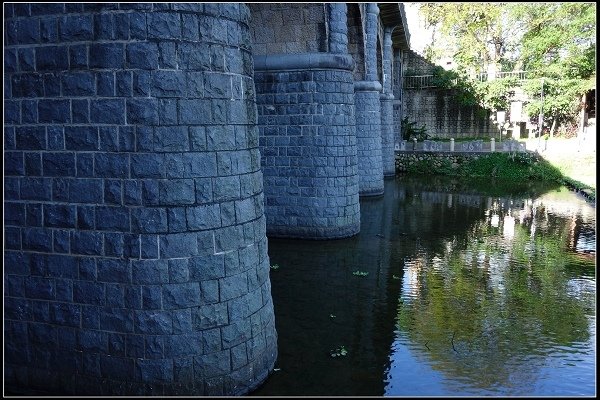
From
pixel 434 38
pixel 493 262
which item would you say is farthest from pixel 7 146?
pixel 434 38

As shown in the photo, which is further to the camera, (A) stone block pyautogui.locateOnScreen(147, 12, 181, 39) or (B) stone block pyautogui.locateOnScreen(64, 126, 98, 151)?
(B) stone block pyautogui.locateOnScreen(64, 126, 98, 151)

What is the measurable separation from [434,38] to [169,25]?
132ft

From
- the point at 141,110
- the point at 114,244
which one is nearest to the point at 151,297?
the point at 114,244

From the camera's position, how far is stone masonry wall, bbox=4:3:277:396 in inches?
186

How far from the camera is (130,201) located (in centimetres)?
480

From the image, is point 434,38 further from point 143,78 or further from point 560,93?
point 143,78

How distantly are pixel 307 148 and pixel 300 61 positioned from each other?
1718mm

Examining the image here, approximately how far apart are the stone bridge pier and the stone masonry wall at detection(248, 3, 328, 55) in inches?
237

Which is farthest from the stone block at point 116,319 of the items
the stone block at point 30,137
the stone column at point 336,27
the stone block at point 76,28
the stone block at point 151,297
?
the stone column at point 336,27

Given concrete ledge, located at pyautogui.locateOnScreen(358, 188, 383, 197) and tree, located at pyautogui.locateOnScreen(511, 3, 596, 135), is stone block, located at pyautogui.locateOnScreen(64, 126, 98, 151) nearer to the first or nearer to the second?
concrete ledge, located at pyautogui.locateOnScreen(358, 188, 383, 197)

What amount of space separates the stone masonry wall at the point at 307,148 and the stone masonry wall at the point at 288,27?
1.55 feet

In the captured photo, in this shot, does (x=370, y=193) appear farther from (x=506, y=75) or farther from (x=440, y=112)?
(x=506, y=75)

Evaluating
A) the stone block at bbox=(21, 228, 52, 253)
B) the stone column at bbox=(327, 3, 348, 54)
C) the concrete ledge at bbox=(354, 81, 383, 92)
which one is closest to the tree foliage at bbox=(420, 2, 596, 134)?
the concrete ledge at bbox=(354, 81, 383, 92)

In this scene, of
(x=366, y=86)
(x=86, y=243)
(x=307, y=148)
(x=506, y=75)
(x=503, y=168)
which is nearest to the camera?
(x=86, y=243)
